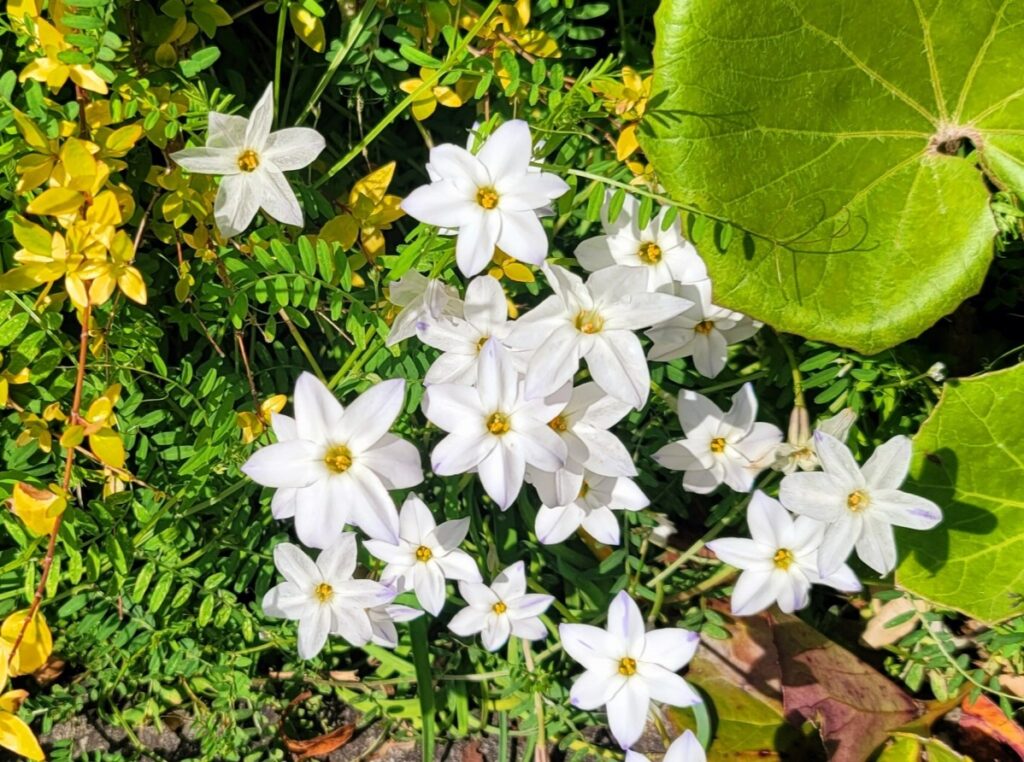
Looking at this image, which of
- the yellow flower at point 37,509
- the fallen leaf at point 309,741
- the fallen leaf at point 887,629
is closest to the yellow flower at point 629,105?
the yellow flower at point 37,509

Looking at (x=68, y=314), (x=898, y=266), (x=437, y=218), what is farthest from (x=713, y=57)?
(x=68, y=314)

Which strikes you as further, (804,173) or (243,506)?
(243,506)

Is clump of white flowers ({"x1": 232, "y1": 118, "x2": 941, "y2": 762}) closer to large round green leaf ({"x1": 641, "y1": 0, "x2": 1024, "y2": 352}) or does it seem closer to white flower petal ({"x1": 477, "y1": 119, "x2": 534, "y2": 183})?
white flower petal ({"x1": 477, "y1": 119, "x2": 534, "y2": 183})

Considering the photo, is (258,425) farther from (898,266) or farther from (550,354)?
(898,266)

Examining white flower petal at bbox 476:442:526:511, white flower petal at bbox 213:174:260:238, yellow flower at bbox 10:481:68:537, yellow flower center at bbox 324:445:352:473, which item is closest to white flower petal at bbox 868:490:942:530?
white flower petal at bbox 476:442:526:511

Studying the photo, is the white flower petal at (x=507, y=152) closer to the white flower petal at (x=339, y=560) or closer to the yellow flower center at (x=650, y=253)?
the yellow flower center at (x=650, y=253)
